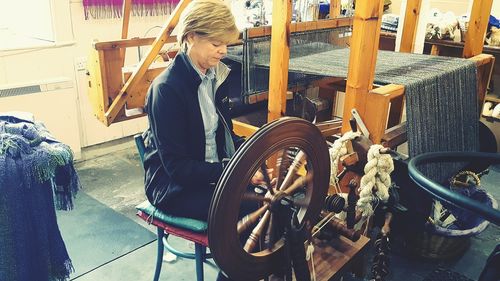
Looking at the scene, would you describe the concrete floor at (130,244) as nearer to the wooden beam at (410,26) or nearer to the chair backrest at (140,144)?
the chair backrest at (140,144)

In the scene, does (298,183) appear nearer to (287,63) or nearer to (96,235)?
(287,63)

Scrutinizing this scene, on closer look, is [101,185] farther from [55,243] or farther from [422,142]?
[422,142]

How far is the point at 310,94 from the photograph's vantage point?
11.5 ft

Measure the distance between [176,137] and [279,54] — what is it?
1.89 ft

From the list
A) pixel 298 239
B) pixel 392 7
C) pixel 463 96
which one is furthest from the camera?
pixel 392 7

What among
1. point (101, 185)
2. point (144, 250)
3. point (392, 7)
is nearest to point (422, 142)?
point (144, 250)

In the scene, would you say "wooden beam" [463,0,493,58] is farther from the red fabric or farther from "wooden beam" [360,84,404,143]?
the red fabric

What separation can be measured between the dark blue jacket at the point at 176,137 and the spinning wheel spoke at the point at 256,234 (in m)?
0.34

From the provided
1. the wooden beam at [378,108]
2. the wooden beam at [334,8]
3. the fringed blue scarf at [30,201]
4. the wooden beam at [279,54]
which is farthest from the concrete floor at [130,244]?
the wooden beam at [334,8]

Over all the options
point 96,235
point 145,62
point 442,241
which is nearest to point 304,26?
point 145,62

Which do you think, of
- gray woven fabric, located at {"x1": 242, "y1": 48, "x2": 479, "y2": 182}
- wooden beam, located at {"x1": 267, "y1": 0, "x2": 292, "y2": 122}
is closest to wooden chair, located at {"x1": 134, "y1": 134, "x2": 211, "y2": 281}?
wooden beam, located at {"x1": 267, "y1": 0, "x2": 292, "y2": 122}

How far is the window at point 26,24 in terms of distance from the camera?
3389 mm

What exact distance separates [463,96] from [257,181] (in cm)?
140

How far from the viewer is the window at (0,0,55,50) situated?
133 inches
